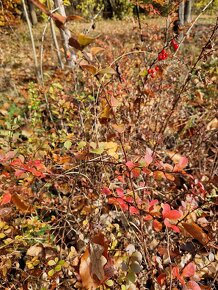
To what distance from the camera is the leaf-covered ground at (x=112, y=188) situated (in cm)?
122

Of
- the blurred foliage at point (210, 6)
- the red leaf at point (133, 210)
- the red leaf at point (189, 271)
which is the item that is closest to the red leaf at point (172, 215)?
the red leaf at point (133, 210)

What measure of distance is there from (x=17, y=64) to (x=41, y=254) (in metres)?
6.02

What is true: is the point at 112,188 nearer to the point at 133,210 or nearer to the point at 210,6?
the point at 133,210

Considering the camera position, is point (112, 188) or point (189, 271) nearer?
point (189, 271)

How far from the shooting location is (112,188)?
4.67ft

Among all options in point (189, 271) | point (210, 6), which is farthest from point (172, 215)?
point (210, 6)

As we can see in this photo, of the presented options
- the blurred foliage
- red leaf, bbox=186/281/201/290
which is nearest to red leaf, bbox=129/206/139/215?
red leaf, bbox=186/281/201/290

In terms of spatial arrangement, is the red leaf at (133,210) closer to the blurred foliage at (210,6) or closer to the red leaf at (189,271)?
the red leaf at (189,271)

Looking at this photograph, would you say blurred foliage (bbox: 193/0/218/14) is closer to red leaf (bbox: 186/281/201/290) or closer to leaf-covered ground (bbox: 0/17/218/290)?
leaf-covered ground (bbox: 0/17/218/290)

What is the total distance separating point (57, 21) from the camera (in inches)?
23.1

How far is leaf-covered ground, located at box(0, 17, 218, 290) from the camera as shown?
1218 millimetres

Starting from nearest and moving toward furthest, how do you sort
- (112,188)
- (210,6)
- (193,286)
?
(193,286)
(112,188)
(210,6)

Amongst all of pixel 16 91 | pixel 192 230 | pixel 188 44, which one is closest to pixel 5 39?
pixel 16 91

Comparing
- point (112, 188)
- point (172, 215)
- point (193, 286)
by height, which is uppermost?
point (172, 215)
